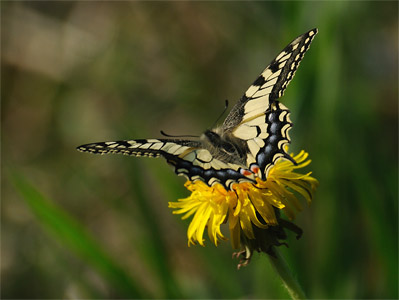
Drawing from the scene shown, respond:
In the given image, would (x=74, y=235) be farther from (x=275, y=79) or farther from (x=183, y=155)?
(x=275, y=79)

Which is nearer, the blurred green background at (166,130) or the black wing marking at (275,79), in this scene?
the black wing marking at (275,79)

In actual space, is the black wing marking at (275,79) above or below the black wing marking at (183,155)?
above

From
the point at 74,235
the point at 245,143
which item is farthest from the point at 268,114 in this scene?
the point at 74,235

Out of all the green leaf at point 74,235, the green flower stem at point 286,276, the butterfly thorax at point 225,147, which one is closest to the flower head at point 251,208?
the green flower stem at point 286,276

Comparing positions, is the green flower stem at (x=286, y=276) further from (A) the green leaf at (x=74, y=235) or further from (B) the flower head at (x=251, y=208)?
(A) the green leaf at (x=74, y=235)

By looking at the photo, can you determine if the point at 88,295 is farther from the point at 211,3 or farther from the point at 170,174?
the point at 211,3

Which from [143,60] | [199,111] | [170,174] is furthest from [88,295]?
[143,60]

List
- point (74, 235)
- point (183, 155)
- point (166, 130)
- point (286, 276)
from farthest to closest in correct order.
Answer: point (166, 130), point (74, 235), point (183, 155), point (286, 276)

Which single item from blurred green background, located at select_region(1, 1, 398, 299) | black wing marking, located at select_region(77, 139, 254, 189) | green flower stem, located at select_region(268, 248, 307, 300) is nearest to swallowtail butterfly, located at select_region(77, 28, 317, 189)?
black wing marking, located at select_region(77, 139, 254, 189)
